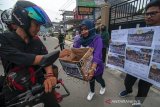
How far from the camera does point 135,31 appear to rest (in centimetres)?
268

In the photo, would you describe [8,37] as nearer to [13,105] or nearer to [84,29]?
[13,105]

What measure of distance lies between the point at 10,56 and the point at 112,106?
188cm

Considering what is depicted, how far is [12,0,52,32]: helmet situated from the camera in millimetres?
1523

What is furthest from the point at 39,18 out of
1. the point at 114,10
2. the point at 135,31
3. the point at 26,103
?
the point at 114,10

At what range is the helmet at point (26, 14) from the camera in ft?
5.00

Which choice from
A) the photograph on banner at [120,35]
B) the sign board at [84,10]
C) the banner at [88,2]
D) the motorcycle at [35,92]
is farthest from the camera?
the banner at [88,2]

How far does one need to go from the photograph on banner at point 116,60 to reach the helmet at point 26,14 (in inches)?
76.5

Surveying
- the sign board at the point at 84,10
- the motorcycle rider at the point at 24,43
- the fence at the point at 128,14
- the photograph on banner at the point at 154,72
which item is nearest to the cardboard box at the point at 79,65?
the motorcycle rider at the point at 24,43

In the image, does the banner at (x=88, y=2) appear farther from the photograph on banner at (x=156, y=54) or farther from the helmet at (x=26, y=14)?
the helmet at (x=26, y=14)

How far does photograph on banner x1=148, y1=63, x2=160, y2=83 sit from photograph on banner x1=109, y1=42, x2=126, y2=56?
0.73 meters

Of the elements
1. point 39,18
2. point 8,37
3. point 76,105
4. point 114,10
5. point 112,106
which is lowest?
point 76,105

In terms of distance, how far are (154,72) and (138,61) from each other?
366 millimetres

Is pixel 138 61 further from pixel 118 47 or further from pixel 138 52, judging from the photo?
pixel 118 47

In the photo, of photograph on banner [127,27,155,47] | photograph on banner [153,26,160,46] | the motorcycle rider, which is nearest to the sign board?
photograph on banner [127,27,155,47]
